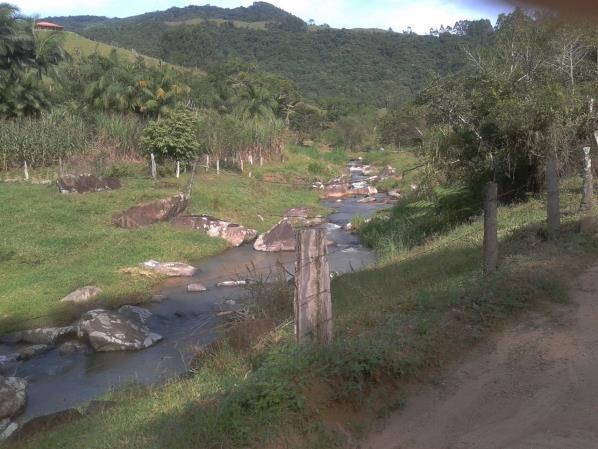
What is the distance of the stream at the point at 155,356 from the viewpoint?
10.8 m

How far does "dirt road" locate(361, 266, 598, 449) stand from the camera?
4.97m

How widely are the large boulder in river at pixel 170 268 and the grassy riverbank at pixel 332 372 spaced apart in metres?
10.8

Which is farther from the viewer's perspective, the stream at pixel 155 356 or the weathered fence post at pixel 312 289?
the stream at pixel 155 356

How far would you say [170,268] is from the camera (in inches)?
785

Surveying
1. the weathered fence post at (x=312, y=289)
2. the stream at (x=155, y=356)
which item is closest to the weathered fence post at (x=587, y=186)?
the stream at (x=155, y=356)

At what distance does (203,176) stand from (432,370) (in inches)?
1208

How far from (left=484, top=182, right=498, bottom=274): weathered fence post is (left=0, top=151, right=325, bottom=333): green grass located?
11.2 metres

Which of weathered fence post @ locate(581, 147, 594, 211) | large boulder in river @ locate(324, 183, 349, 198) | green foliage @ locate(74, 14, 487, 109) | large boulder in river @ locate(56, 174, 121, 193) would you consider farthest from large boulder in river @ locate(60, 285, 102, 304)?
green foliage @ locate(74, 14, 487, 109)

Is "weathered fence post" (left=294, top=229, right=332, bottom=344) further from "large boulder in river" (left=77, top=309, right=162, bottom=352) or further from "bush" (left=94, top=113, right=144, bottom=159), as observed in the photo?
"bush" (left=94, top=113, right=144, bottom=159)

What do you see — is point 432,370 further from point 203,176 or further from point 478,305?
point 203,176

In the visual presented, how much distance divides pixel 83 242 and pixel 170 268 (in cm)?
358

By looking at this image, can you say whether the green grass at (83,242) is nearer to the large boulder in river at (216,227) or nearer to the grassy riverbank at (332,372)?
the large boulder in river at (216,227)

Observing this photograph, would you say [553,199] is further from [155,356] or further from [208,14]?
→ [208,14]

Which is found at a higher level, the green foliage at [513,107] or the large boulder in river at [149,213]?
the green foliage at [513,107]
